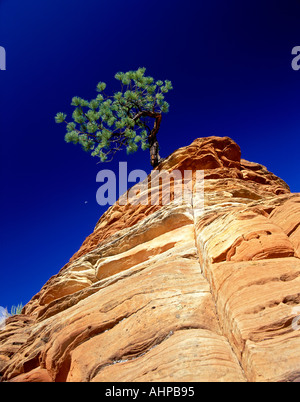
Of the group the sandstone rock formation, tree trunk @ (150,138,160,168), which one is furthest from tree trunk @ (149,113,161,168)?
the sandstone rock formation

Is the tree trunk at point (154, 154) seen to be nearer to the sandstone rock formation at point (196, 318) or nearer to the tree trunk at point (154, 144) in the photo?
the tree trunk at point (154, 144)

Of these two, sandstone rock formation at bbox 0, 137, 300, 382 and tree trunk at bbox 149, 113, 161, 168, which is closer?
sandstone rock formation at bbox 0, 137, 300, 382

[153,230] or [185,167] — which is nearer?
[153,230]

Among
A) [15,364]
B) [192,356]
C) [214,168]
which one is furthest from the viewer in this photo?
[214,168]

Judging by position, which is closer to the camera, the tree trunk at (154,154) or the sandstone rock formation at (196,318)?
the sandstone rock formation at (196,318)

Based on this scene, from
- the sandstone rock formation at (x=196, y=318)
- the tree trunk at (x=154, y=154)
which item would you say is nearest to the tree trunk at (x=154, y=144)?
the tree trunk at (x=154, y=154)

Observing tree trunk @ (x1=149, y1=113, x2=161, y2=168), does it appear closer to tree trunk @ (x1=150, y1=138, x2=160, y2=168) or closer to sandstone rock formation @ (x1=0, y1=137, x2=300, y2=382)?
tree trunk @ (x1=150, y1=138, x2=160, y2=168)

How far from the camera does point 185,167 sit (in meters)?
14.6

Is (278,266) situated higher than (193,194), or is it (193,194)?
(193,194)

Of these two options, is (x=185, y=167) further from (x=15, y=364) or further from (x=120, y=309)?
(x=15, y=364)

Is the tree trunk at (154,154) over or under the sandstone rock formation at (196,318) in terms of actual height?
over

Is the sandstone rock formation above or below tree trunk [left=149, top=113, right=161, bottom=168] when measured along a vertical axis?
below

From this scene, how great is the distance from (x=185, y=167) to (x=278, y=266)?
10740 millimetres
